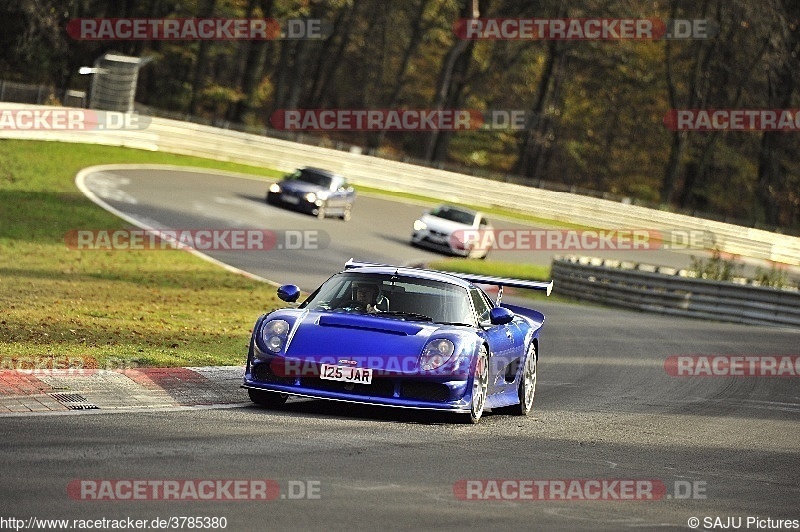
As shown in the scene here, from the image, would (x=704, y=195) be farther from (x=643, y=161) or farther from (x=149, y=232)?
(x=149, y=232)

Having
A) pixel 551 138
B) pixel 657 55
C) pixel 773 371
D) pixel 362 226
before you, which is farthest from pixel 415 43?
pixel 773 371

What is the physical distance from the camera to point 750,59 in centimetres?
6512

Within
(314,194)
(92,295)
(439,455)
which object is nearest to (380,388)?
(439,455)

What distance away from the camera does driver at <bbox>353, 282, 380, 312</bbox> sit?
11.0 meters

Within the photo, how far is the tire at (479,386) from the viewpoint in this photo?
10367mm

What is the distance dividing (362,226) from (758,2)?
27108 millimetres

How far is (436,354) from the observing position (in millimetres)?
10180

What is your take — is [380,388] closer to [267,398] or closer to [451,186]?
[267,398]

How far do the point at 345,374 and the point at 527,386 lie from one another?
2.58m

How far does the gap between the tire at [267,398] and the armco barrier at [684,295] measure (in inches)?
745

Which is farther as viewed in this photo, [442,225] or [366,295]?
[442,225]

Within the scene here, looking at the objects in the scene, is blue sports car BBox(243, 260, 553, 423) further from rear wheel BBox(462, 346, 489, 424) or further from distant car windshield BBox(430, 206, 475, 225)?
distant car windshield BBox(430, 206, 475, 225)

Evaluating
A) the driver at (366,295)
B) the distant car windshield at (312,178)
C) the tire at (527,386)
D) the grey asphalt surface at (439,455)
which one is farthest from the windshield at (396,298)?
the distant car windshield at (312,178)

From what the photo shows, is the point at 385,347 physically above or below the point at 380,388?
above
